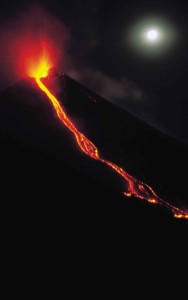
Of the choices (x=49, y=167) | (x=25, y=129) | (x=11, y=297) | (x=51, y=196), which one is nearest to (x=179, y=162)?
(x=25, y=129)

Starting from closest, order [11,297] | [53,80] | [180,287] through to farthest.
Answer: [11,297] < [180,287] < [53,80]

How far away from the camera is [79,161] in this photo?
19.9 m

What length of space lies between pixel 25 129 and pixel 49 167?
6.81 meters

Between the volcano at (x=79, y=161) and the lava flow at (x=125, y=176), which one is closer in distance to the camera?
the volcano at (x=79, y=161)

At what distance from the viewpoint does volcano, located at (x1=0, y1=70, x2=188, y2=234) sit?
43.8ft

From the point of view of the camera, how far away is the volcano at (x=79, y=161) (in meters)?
13.3

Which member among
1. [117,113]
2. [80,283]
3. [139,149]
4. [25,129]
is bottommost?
[80,283]

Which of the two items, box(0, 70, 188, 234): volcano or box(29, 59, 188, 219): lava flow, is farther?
box(29, 59, 188, 219): lava flow

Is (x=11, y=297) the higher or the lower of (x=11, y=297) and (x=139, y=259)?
the lower

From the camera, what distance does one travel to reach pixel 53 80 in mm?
36031

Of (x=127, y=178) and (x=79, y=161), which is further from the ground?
(x=127, y=178)

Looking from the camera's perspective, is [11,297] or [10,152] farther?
[10,152]

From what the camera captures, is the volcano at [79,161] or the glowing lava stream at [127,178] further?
the glowing lava stream at [127,178]

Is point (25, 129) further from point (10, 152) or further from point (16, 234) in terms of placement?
point (16, 234)
